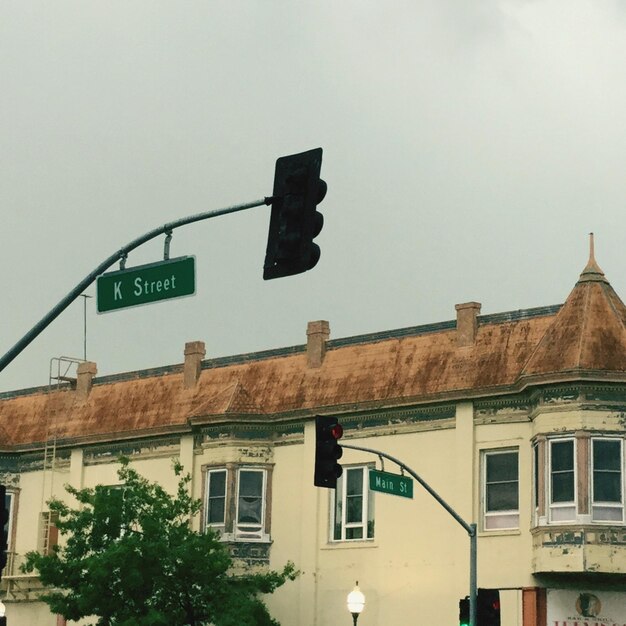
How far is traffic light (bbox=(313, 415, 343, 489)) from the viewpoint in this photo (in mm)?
24703

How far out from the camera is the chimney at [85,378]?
1923 inches

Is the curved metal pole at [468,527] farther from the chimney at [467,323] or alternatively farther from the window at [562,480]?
the chimney at [467,323]

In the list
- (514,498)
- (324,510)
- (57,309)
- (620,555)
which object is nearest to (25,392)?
(324,510)

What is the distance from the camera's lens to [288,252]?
1590 cm

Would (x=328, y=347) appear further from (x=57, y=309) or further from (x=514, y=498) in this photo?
(x=57, y=309)

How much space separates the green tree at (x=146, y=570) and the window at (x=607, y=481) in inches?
331

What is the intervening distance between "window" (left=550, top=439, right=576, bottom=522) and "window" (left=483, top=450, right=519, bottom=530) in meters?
1.62

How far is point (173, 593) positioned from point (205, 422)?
242 inches

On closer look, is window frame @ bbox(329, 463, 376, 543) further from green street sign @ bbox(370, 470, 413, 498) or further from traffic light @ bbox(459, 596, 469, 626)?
traffic light @ bbox(459, 596, 469, 626)

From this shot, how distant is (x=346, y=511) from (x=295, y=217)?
25047 mm

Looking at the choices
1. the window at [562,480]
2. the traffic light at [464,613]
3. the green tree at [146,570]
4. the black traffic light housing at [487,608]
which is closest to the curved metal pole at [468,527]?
the black traffic light housing at [487,608]

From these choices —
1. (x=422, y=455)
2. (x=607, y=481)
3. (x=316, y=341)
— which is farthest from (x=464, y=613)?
(x=316, y=341)

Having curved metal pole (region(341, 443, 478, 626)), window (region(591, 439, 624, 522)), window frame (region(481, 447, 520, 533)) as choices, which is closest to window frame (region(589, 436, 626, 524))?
window (region(591, 439, 624, 522))

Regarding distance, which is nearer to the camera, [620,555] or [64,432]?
[620,555]
